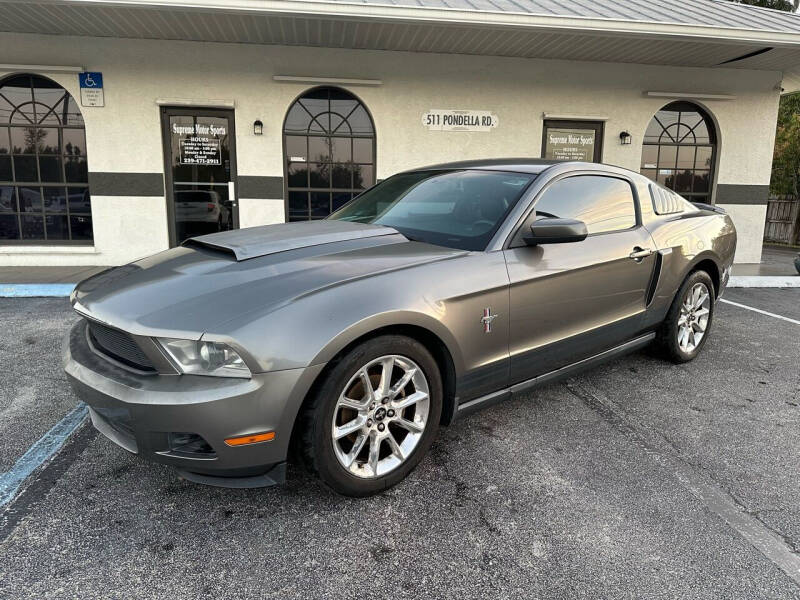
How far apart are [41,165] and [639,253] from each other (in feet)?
28.8

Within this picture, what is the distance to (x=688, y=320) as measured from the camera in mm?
4281

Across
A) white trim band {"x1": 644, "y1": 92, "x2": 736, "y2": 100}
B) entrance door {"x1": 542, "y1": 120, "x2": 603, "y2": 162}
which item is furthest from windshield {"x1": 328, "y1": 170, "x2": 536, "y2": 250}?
white trim band {"x1": 644, "y1": 92, "x2": 736, "y2": 100}

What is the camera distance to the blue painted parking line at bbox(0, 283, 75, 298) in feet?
21.0

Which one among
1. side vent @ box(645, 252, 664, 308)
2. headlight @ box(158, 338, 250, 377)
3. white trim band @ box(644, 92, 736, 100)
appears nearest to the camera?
headlight @ box(158, 338, 250, 377)

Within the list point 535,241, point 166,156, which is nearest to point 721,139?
point 535,241

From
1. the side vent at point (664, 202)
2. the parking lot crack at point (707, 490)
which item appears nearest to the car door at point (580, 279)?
the side vent at point (664, 202)

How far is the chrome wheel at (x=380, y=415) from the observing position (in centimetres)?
234

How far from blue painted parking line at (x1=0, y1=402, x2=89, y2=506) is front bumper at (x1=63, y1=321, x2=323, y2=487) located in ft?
2.45

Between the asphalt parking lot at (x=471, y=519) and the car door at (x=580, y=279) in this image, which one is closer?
the asphalt parking lot at (x=471, y=519)

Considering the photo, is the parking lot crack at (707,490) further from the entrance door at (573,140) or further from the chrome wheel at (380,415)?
the entrance door at (573,140)

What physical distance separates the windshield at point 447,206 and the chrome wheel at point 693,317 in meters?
1.93

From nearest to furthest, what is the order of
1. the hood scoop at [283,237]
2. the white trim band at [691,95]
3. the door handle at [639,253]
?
the hood scoop at [283,237] < the door handle at [639,253] < the white trim band at [691,95]

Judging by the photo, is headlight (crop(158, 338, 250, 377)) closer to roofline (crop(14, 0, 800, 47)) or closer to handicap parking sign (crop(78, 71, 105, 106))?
roofline (crop(14, 0, 800, 47))

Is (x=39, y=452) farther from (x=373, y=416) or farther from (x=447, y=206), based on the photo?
(x=447, y=206)
